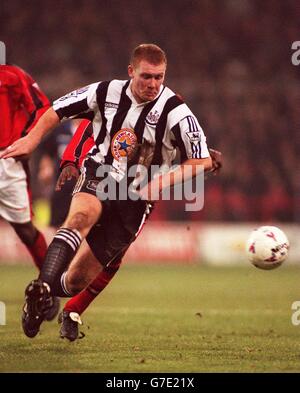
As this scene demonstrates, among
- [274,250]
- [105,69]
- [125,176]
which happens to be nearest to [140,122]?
[125,176]

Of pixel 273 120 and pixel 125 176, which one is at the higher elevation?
pixel 273 120

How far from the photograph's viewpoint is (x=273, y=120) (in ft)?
59.8

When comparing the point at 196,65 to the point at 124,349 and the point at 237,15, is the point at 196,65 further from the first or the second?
the point at 124,349

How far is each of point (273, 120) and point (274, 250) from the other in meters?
11.8

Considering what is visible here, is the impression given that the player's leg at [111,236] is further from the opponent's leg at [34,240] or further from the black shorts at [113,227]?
the opponent's leg at [34,240]

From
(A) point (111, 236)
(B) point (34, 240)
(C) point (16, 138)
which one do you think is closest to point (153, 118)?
(A) point (111, 236)

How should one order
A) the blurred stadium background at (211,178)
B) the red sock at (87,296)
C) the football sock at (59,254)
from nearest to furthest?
the football sock at (59,254)
the red sock at (87,296)
the blurred stadium background at (211,178)

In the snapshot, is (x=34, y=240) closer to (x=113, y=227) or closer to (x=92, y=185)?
(x=113, y=227)

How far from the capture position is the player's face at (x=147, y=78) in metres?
5.80

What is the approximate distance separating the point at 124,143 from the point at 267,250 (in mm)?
1582

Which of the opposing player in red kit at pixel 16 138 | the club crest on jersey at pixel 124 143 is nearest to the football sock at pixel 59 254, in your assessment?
the club crest on jersey at pixel 124 143

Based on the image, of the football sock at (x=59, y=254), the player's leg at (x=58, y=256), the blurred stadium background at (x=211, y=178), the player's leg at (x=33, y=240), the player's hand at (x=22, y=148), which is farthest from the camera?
the player's leg at (x=33, y=240)

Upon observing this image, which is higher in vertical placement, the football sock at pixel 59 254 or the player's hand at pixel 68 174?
the player's hand at pixel 68 174

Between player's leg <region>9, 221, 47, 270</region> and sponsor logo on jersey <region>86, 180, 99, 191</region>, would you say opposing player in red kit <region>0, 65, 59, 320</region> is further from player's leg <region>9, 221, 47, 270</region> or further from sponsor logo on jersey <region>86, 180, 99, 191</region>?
sponsor logo on jersey <region>86, 180, 99, 191</region>
